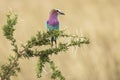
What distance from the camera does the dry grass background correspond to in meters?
3.35

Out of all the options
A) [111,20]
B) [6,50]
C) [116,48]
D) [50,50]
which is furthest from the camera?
[111,20]

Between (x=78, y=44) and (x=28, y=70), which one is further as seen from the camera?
(x=28, y=70)

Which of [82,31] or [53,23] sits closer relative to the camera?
[53,23]

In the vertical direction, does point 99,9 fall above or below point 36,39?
above

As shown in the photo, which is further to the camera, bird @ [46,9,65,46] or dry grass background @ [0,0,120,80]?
dry grass background @ [0,0,120,80]

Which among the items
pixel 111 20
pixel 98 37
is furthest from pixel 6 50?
pixel 111 20

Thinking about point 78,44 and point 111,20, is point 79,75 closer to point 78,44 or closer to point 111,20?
point 111,20

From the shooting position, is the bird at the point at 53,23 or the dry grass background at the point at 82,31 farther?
the dry grass background at the point at 82,31

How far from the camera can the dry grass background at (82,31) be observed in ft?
11.0

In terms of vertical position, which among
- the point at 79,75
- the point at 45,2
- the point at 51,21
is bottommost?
the point at 79,75

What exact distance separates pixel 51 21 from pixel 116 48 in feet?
7.18

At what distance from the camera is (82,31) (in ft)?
10.1

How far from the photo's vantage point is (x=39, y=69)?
5.03ft

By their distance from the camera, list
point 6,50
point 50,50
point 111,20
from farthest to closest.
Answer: point 111,20 → point 6,50 → point 50,50
